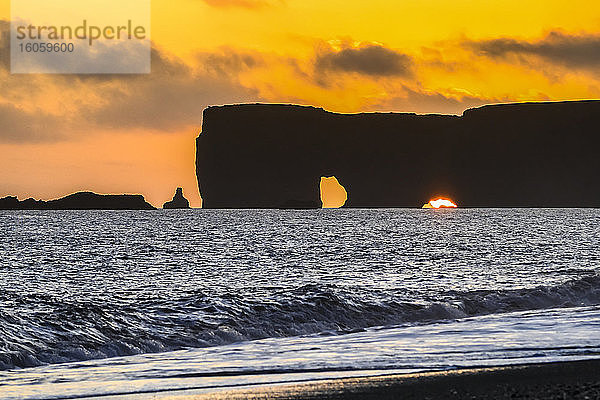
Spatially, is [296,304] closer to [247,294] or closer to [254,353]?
[247,294]

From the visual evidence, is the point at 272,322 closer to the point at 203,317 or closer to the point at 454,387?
the point at 203,317

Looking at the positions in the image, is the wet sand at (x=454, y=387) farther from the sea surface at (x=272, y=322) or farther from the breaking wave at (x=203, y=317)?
the breaking wave at (x=203, y=317)

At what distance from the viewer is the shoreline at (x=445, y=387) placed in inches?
310

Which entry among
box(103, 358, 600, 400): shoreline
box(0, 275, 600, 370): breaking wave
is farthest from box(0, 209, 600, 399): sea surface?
box(103, 358, 600, 400): shoreline

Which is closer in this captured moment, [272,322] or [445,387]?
[445,387]

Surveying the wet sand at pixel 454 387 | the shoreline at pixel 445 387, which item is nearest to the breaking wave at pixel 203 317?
the shoreline at pixel 445 387

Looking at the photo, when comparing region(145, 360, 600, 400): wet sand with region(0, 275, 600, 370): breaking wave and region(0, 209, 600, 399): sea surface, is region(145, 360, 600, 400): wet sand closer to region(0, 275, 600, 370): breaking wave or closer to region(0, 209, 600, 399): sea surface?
region(0, 209, 600, 399): sea surface

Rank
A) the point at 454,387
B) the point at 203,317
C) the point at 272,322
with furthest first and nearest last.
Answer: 1. the point at 203,317
2. the point at 272,322
3. the point at 454,387

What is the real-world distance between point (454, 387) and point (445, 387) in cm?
9

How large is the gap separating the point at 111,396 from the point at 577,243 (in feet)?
150

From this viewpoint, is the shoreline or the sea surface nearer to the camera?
the shoreline

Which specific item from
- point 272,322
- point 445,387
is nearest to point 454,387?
point 445,387

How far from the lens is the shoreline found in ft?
25.8

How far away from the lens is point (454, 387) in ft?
27.2
